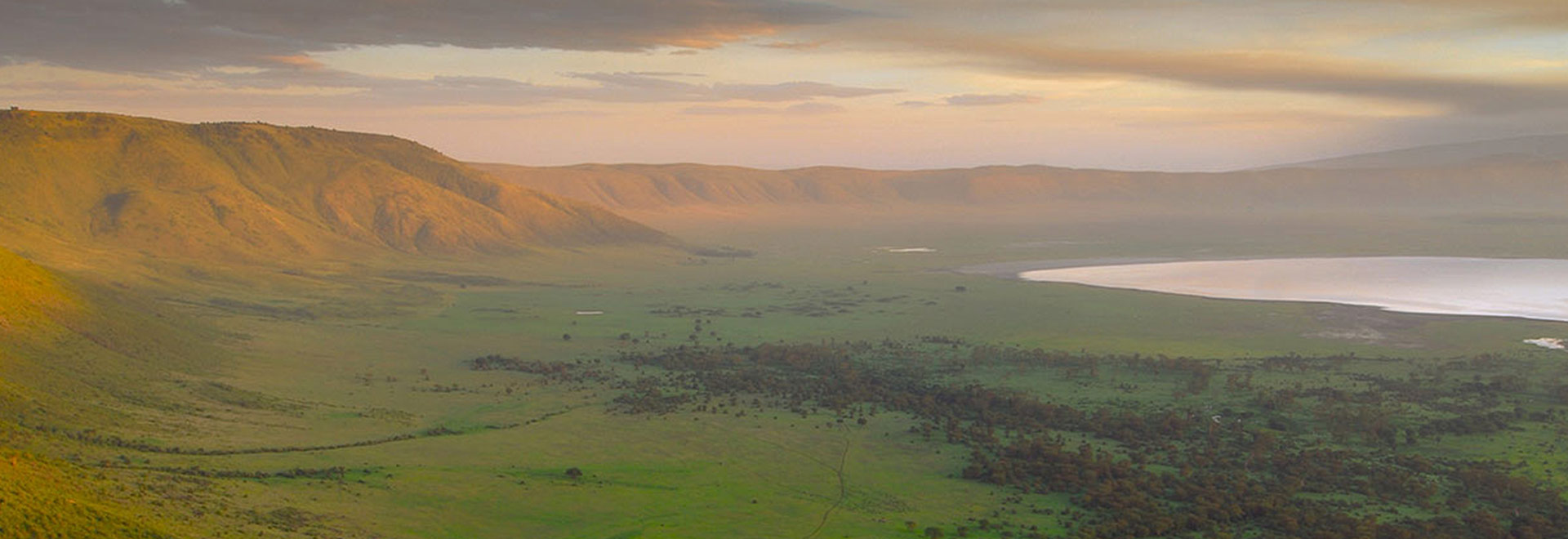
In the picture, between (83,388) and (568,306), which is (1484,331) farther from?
(83,388)

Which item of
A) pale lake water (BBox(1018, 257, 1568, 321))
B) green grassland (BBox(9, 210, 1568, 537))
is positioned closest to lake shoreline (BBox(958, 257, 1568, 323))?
pale lake water (BBox(1018, 257, 1568, 321))

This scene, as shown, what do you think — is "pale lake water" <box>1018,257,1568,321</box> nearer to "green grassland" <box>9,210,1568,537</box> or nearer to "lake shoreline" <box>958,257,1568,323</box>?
"lake shoreline" <box>958,257,1568,323</box>

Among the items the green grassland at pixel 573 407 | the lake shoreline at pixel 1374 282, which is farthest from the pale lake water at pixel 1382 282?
the green grassland at pixel 573 407

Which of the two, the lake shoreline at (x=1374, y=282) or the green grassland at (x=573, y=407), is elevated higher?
the lake shoreline at (x=1374, y=282)

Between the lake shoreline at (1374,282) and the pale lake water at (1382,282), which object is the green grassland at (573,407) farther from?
the lake shoreline at (1374,282)

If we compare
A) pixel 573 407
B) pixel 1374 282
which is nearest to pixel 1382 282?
pixel 1374 282
